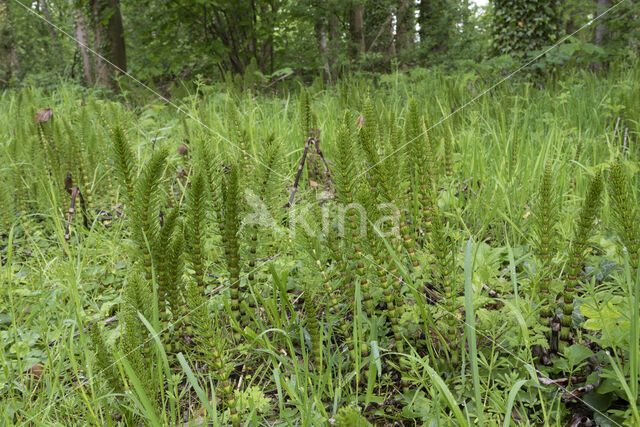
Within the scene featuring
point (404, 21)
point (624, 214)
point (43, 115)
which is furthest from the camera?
point (404, 21)

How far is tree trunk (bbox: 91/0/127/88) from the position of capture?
21.2ft

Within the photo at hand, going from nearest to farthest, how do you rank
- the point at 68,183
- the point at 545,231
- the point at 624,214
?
the point at 624,214
the point at 545,231
the point at 68,183

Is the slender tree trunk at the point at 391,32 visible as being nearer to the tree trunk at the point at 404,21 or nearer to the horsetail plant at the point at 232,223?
the tree trunk at the point at 404,21

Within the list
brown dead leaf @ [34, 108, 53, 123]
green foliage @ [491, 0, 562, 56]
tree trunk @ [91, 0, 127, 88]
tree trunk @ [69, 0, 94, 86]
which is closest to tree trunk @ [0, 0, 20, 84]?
tree trunk @ [69, 0, 94, 86]

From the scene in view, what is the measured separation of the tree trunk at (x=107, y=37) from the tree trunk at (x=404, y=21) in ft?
21.1

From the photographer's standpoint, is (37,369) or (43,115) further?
(43,115)

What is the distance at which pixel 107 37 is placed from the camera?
6.78 m

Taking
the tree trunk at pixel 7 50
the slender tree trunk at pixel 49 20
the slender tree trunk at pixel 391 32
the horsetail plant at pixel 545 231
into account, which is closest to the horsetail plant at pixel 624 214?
the horsetail plant at pixel 545 231

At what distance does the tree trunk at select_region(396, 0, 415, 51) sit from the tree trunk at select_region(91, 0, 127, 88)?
643 centimetres

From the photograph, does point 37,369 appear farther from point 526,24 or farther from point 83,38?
point 83,38

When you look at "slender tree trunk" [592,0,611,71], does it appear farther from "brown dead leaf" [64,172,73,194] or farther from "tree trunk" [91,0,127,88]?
"tree trunk" [91,0,127,88]

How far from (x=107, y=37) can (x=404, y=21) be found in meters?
7.30

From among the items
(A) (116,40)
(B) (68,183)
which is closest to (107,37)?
(A) (116,40)

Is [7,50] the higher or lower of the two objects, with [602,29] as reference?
higher
